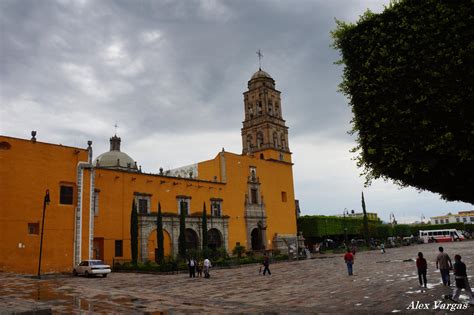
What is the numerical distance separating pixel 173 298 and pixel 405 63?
33.8 ft

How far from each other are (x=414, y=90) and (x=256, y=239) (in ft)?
112

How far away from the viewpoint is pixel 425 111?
27.8 ft

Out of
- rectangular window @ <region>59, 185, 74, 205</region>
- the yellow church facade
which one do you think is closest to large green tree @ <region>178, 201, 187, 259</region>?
the yellow church facade

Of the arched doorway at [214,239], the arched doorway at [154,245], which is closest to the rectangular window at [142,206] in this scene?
the arched doorway at [154,245]

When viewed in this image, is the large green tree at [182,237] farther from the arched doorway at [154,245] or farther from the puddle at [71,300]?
the puddle at [71,300]

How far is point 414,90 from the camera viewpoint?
28.3ft

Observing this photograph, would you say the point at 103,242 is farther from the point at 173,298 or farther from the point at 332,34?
the point at 332,34

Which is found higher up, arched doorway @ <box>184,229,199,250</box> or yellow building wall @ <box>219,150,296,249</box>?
yellow building wall @ <box>219,150,296,249</box>

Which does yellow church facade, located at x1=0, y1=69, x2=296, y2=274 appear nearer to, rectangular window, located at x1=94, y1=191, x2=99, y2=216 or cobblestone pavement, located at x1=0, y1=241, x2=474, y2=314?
rectangular window, located at x1=94, y1=191, x2=99, y2=216

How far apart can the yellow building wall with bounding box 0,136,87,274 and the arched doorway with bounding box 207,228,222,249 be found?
13492 mm

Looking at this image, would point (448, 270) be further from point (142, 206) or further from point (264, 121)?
point (264, 121)

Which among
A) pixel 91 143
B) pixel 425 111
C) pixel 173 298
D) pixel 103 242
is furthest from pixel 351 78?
pixel 103 242

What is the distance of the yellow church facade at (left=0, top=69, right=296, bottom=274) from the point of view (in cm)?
2333

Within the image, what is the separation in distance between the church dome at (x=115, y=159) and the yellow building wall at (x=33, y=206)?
1980cm
